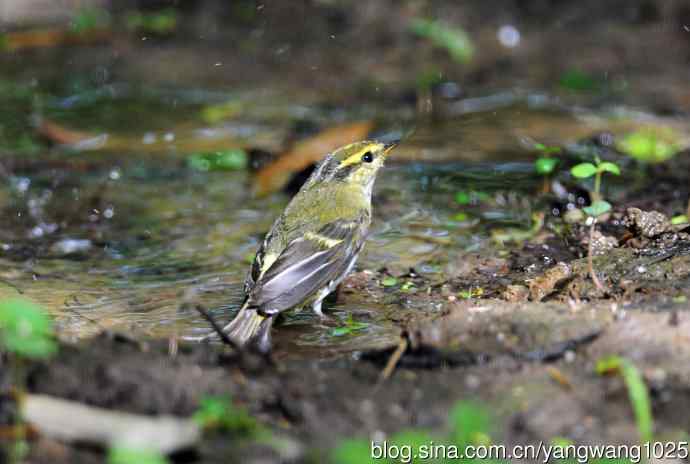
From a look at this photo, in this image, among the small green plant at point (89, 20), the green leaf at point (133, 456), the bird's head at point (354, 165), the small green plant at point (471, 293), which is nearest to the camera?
the green leaf at point (133, 456)

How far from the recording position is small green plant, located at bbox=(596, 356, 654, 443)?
10.3 ft

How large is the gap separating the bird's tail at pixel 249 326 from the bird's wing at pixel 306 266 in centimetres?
7

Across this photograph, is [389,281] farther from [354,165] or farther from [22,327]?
[22,327]

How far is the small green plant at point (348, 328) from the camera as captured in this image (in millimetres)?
4914

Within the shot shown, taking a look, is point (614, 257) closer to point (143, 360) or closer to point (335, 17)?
point (143, 360)

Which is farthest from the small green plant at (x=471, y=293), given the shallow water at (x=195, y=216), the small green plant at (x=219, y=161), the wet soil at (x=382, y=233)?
the small green plant at (x=219, y=161)

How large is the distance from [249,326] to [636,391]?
2.24m

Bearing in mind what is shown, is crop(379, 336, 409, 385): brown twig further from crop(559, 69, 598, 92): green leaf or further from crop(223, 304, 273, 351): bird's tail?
crop(559, 69, 598, 92): green leaf

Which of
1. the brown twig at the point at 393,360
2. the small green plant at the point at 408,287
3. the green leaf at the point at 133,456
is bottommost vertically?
the small green plant at the point at 408,287

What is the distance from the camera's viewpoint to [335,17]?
1152 centimetres

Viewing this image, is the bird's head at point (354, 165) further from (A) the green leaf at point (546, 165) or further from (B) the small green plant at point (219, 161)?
(B) the small green plant at point (219, 161)

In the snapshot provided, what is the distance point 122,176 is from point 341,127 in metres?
1.84

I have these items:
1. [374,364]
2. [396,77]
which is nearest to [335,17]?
[396,77]

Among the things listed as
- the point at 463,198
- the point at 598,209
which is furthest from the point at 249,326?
the point at 463,198
